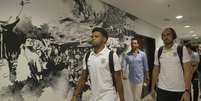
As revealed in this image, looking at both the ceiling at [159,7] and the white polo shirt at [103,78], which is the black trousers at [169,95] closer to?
the white polo shirt at [103,78]

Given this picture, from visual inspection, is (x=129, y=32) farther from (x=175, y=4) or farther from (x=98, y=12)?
(x=98, y=12)

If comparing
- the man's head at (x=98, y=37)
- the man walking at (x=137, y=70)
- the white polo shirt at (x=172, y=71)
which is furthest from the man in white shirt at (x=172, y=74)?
the man walking at (x=137, y=70)

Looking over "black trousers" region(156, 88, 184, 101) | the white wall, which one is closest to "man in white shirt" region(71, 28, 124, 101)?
"black trousers" region(156, 88, 184, 101)

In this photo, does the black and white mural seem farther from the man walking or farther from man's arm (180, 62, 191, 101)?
man's arm (180, 62, 191, 101)

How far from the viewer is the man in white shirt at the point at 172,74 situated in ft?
9.21

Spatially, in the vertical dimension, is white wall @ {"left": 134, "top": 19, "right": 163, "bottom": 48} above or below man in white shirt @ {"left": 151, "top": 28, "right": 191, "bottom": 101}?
above

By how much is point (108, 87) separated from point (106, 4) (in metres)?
3.65

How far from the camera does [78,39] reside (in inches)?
184

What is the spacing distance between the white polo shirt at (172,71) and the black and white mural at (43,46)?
5.87ft

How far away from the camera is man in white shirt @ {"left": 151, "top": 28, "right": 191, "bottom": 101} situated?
2.81m

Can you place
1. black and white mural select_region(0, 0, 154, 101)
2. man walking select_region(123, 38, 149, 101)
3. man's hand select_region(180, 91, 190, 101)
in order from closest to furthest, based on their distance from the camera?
man's hand select_region(180, 91, 190, 101) < black and white mural select_region(0, 0, 154, 101) < man walking select_region(123, 38, 149, 101)

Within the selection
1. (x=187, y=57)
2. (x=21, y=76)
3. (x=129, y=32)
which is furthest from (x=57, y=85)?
(x=129, y=32)

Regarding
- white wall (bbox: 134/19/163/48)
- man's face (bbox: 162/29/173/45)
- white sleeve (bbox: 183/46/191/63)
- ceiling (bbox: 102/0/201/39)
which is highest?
ceiling (bbox: 102/0/201/39)

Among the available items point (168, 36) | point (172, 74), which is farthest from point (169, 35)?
point (172, 74)
